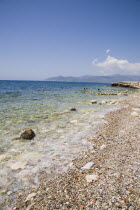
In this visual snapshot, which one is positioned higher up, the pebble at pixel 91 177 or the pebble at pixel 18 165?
the pebble at pixel 91 177

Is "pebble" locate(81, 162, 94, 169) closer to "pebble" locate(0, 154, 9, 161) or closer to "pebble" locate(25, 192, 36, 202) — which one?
"pebble" locate(25, 192, 36, 202)

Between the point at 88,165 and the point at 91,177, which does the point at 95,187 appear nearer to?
the point at 91,177

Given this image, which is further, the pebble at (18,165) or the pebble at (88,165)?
the pebble at (18,165)

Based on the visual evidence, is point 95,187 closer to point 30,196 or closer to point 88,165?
point 88,165

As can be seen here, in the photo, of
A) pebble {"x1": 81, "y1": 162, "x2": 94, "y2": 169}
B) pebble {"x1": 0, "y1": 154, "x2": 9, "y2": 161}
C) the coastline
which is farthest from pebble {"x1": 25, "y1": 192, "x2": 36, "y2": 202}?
pebble {"x1": 0, "y1": 154, "x2": 9, "y2": 161}

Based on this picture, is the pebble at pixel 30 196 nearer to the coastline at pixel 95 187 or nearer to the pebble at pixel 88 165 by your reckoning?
the coastline at pixel 95 187

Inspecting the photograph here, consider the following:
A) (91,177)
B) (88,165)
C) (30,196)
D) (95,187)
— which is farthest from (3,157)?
(95,187)

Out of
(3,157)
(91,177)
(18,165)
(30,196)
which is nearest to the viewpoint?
(30,196)

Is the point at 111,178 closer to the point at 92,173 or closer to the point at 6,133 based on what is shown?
the point at 92,173

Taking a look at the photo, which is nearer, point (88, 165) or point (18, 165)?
point (88, 165)

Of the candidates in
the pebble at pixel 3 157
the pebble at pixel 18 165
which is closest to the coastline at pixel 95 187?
the pebble at pixel 18 165

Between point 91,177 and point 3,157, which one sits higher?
point 91,177

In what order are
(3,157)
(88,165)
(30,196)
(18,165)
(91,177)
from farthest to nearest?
(3,157) → (18,165) → (88,165) → (91,177) → (30,196)

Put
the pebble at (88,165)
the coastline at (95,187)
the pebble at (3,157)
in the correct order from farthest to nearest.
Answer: the pebble at (3,157)
the pebble at (88,165)
the coastline at (95,187)
